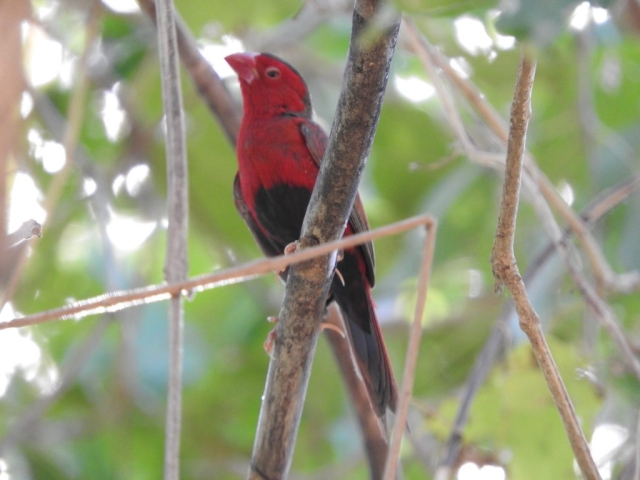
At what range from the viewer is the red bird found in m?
3.41

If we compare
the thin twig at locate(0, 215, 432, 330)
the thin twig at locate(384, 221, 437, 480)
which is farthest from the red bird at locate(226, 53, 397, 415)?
the thin twig at locate(0, 215, 432, 330)

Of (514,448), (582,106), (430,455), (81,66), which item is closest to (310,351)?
(514,448)

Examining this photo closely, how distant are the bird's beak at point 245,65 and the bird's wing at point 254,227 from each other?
559mm

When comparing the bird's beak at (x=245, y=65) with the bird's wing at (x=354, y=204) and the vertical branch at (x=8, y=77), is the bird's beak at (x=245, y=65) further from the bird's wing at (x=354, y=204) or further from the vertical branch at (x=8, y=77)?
the vertical branch at (x=8, y=77)

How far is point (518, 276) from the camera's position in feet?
6.86

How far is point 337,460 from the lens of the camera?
17.1 ft

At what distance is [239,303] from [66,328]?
0.96m

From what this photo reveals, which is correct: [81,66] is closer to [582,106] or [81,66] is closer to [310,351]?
[310,351]

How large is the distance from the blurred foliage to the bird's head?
15.2 inches

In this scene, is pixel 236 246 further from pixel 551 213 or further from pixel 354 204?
pixel 551 213

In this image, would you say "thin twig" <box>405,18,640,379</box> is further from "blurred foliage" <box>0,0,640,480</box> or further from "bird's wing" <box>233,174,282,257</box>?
"bird's wing" <box>233,174,282,257</box>

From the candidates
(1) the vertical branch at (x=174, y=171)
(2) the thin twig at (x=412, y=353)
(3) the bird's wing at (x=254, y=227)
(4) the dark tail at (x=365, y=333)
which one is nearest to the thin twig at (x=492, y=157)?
(4) the dark tail at (x=365, y=333)

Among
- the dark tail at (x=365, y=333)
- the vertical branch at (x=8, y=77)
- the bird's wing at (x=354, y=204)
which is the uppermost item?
the bird's wing at (x=354, y=204)

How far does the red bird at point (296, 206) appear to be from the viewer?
11.2 feet
